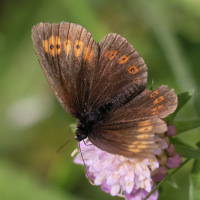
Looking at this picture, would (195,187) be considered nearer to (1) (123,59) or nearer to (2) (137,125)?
(2) (137,125)

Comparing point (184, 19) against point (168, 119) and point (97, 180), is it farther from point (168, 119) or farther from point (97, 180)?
point (97, 180)

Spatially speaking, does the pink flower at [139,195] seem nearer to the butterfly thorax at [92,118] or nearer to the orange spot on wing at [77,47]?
the butterfly thorax at [92,118]

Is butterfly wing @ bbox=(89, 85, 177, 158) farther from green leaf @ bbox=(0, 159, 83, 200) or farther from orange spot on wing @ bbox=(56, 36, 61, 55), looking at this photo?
green leaf @ bbox=(0, 159, 83, 200)

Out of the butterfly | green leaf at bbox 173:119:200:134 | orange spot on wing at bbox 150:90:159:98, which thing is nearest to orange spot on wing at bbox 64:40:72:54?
the butterfly

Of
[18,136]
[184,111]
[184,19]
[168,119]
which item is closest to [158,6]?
[184,19]

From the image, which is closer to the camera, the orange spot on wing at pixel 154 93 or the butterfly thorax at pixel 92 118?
the orange spot on wing at pixel 154 93

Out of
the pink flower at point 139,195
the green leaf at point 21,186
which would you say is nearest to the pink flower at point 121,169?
the pink flower at point 139,195
